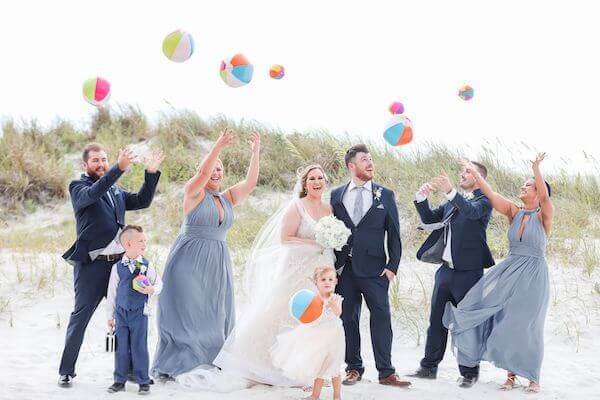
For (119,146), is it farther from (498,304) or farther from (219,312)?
(498,304)

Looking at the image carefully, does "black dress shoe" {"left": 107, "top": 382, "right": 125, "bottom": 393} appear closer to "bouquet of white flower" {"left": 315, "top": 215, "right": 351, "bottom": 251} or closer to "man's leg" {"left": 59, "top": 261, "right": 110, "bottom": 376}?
"man's leg" {"left": 59, "top": 261, "right": 110, "bottom": 376}

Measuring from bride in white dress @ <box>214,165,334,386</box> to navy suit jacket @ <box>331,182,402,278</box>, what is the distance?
A: 0.48 ft

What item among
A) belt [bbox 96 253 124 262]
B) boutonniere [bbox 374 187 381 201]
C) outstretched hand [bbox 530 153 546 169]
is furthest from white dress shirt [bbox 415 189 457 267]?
belt [bbox 96 253 124 262]

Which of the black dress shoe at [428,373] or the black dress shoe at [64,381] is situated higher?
the black dress shoe at [428,373]

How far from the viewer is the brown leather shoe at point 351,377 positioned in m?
7.65

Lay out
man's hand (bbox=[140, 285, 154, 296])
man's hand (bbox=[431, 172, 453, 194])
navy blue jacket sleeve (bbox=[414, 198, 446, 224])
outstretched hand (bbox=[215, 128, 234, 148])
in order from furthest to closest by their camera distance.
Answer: navy blue jacket sleeve (bbox=[414, 198, 446, 224])
outstretched hand (bbox=[215, 128, 234, 148])
man's hand (bbox=[431, 172, 453, 194])
man's hand (bbox=[140, 285, 154, 296])

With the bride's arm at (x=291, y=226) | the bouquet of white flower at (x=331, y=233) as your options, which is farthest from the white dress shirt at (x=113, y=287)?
the bouquet of white flower at (x=331, y=233)

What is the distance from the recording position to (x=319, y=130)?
57.7 ft

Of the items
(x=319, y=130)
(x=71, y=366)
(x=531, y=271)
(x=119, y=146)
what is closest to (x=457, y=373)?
(x=531, y=271)

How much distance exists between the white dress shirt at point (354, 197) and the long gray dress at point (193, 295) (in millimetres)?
1125

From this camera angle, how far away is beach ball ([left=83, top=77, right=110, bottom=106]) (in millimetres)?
8820

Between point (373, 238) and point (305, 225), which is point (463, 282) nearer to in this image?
point (373, 238)

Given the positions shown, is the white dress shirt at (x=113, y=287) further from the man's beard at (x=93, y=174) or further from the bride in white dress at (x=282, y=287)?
the bride in white dress at (x=282, y=287)

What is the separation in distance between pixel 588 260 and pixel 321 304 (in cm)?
624
